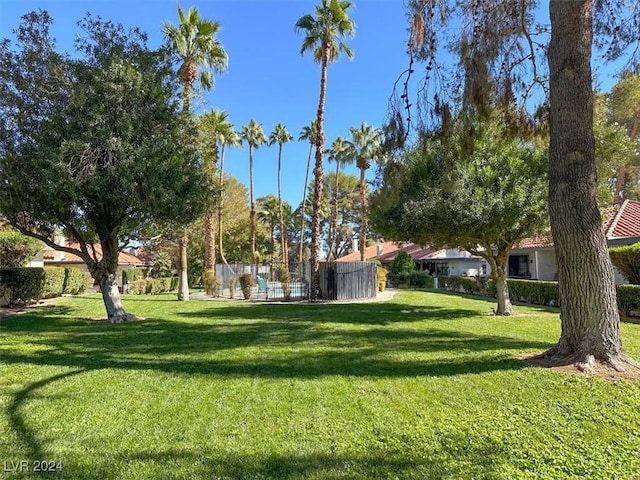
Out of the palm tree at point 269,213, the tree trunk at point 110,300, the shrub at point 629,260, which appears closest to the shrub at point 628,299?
the shrub at point 629,260

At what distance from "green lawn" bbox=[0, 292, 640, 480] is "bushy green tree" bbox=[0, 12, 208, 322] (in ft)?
12.2

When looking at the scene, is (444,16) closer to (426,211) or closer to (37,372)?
(426,211)

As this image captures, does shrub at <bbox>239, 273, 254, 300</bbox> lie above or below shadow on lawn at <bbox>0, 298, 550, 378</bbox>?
above

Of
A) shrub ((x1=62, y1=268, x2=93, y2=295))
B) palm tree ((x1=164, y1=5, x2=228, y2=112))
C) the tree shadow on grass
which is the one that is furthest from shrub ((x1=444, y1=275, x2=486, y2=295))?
shrub ((x1=62, y1=268, x2=93, y2=295))

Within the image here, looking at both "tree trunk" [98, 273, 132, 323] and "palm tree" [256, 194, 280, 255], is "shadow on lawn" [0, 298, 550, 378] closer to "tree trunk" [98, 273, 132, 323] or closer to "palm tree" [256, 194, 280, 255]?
"tree trunk" [98, 273, 132, 323]

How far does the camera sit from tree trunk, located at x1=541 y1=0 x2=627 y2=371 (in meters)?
5.45

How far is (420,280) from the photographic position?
93.5ft

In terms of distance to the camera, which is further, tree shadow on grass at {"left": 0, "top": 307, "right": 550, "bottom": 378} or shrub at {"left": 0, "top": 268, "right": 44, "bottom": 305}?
shrub at {"left": 0, "top": 268, "right": 44, "bottom": 305}

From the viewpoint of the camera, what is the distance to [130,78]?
32.4ft

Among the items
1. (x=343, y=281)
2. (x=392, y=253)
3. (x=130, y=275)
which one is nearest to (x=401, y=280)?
(x=343, y=281)

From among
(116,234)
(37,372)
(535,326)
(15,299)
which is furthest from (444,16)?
(15,299)

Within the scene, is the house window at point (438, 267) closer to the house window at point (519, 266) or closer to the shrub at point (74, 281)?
the house window at point (519, 266)

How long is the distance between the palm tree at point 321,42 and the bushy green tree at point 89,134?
908 centimetres

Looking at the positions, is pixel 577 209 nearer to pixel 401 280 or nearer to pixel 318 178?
pixel 318 178
